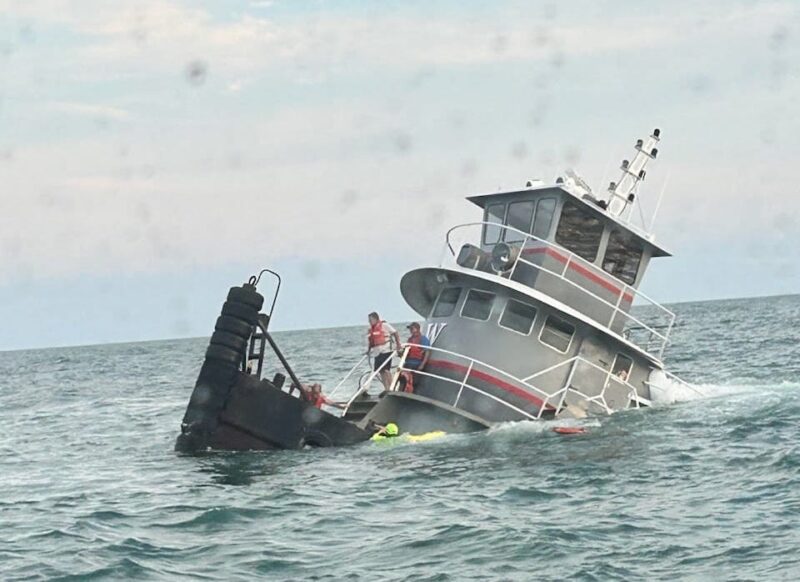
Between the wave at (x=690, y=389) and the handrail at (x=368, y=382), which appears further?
the wave at (x=690, y=389)

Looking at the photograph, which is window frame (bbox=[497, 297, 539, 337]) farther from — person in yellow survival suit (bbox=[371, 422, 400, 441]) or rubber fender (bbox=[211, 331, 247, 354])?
rubber fender (bbox=[211, 331, 247, 354])

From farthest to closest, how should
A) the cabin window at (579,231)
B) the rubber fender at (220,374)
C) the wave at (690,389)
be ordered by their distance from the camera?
1. the wave at (690,389)
2. the cabin window at (579,231)
3. the rubber fender at (220,374)

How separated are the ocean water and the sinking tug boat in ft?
1.76

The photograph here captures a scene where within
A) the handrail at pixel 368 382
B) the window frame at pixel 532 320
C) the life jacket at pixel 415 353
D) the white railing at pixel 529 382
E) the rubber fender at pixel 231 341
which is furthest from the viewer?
the life jacket at pixel 415 353

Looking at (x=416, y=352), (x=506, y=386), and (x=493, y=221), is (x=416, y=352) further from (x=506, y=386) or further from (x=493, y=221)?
(x=493, y=221)

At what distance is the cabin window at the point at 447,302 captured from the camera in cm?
2194

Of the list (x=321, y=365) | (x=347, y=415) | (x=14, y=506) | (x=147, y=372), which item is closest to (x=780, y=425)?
(x=347, y=415)

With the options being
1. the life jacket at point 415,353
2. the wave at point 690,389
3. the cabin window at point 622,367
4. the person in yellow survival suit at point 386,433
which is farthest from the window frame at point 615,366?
the person in yellow survival suit at point 386,433

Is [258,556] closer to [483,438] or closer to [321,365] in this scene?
[483,438]

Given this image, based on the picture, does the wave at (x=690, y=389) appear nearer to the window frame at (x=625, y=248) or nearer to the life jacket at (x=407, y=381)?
the window frame at (x=625, y=248)

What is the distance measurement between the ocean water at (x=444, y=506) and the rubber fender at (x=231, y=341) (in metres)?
1.85

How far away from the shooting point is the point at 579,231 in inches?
853

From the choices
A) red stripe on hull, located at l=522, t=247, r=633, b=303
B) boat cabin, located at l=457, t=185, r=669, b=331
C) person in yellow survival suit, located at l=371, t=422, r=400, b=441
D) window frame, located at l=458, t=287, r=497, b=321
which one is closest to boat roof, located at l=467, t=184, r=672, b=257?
boat cabin, located at l=457, t=185, r=669, b=331

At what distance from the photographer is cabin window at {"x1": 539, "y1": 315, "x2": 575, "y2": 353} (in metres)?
21.0
